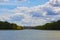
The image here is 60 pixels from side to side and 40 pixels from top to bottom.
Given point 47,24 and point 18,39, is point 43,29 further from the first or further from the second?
point 18,39

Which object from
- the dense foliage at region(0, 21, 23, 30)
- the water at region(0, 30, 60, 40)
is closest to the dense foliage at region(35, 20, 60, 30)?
the dense foliage at region(0, 21, 23, 30)

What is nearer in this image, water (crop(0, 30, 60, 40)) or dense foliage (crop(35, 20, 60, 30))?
dense foliage (crop(35, 20, 60, 30))

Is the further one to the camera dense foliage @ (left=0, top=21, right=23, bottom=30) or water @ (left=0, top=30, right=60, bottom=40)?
water @ (left=0, top=30, right=60, bottom=40)

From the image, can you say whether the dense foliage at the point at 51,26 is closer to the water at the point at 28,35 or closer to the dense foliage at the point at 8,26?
the dense foliage at the point at 8,26

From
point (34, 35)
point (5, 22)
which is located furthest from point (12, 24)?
point (34, 35)

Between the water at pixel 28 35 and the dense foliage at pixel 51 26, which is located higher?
the dense foliage at pixel 51 26

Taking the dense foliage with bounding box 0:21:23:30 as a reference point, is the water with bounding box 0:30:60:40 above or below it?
below

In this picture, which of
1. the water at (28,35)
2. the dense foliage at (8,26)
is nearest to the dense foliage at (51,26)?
the dense foliage at (8,26)

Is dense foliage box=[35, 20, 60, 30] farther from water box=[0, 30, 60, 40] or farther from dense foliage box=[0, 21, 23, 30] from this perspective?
water box=[0, 30, 60, 40]

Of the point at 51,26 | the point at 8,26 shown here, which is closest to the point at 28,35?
the point at 8,26

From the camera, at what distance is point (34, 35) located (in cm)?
1584

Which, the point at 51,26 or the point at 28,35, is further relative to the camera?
the point at 28,35

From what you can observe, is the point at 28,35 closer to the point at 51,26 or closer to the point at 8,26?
the point at 8,26

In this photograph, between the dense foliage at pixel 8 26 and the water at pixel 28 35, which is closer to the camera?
the dense foliage at pixel 8 26
